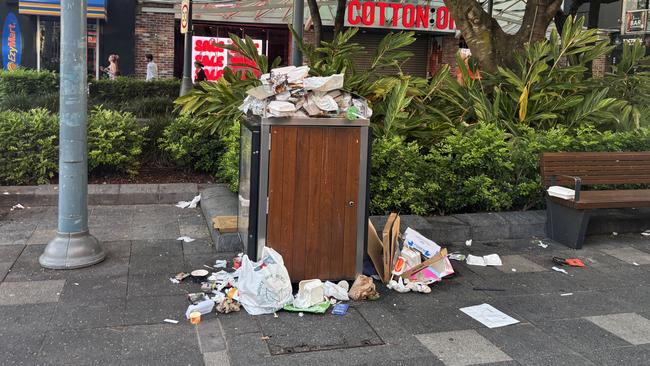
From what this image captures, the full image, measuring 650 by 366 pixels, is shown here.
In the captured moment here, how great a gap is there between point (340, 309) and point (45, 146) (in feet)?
16.8

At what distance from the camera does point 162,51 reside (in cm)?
1833

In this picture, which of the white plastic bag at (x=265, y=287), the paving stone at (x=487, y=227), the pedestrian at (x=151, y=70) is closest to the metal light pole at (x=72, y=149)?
the white plastic bag at (x=265, y=287)

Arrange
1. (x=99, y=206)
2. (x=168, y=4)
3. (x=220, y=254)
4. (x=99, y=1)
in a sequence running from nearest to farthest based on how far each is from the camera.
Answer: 1. (x=220, y=254)
2. (x=99, y=206)
3. (x=99, y=1)
4. (x=168, y=4)

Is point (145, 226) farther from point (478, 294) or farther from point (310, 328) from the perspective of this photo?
point (478, 294)

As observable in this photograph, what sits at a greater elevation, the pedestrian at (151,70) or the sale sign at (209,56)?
the sale sign at (209,56)

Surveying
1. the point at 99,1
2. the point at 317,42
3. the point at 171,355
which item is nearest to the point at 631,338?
the point at 171,355

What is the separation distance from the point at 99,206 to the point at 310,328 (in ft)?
14.3

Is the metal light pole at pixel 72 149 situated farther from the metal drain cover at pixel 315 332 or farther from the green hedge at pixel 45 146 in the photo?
the green hedge at pixel 45 146

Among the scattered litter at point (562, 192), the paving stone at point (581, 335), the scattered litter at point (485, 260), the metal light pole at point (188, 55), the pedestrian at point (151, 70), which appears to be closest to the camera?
the paving stone at point (581, 335)

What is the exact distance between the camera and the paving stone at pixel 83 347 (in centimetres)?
358

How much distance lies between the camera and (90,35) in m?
17.5

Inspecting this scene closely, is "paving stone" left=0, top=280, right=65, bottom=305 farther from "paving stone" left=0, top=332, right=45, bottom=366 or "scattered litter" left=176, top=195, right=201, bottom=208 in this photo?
"scattered litter" left=176, top=195, right=201, bottom=208

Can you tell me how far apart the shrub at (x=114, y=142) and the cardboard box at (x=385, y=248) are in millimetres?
4203

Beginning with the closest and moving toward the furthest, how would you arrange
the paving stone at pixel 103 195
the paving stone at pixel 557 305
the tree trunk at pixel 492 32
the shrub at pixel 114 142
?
the paving stone at pixel 557 305 → the paving stone at pixel 103 195 → the shrub at pixel 114 142 → the tree trunk at pixel 492 32
